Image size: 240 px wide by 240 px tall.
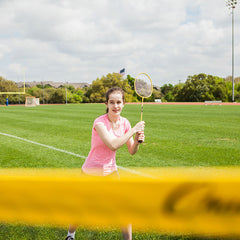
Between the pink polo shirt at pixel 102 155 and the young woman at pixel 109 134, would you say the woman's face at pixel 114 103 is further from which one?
the pink polo shirt at pixel 102 155

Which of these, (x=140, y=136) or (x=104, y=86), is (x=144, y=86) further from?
(x=104, y=86)

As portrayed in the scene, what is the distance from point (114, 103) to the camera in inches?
109

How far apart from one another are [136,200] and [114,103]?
5.98 ft

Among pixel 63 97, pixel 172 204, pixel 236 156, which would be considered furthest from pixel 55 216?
pixel 63 97

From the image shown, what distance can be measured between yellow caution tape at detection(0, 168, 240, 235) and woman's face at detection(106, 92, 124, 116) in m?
1.70

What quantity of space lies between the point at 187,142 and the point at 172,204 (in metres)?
8.41

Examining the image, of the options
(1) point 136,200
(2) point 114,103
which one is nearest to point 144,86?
(2) point 114,103

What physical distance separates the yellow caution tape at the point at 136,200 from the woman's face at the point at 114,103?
5.59ft

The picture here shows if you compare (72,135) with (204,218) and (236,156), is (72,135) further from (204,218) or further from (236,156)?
(204,218)

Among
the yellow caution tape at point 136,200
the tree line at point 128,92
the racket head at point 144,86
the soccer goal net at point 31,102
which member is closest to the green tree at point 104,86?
the tree line at point 128,92

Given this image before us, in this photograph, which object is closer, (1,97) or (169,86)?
(1,97)

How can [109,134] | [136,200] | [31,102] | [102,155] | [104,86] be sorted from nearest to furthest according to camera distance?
[136,200] → [109,134] → [102,155] → [31,102] → [104,86]

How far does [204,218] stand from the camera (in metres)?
1.02

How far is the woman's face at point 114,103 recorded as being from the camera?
9.09 ft
